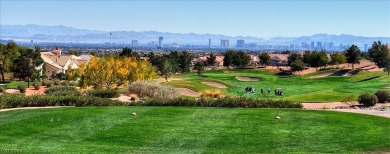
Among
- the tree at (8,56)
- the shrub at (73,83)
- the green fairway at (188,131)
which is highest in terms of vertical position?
the tree at (8,56)

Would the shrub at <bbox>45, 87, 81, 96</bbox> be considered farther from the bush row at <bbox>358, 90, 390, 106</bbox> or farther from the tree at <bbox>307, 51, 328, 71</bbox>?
the tree at <bbox>307, 51, 328, 71</bbox>

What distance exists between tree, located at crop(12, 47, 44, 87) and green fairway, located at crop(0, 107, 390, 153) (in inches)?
1787

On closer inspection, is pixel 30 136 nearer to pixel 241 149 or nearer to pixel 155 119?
pixel 155 119

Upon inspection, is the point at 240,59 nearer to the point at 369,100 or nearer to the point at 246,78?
the point at 246,78

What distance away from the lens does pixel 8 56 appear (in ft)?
228

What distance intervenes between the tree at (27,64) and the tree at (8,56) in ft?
2.23

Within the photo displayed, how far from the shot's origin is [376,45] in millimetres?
81375

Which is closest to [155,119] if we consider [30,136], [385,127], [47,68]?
[30,136]

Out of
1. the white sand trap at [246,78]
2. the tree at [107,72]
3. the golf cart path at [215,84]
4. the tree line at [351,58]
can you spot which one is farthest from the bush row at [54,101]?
the white sand trap at [246,78]

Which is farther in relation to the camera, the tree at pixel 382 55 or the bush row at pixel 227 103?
the tree at pixel 382 55

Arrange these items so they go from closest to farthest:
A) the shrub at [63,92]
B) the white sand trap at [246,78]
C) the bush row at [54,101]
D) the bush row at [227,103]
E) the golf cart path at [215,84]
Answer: the bush row at [227,103]
the bush row at [54,101]
the shrub at [63,92]
the golf cart path at [215,84]
the white sand trap at [246,78]

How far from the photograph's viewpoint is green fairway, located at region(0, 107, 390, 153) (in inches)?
706

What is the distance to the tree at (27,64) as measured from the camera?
69625 millimetres

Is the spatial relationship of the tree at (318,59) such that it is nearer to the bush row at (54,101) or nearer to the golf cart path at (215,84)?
A: the golf cart path at (215,84)
